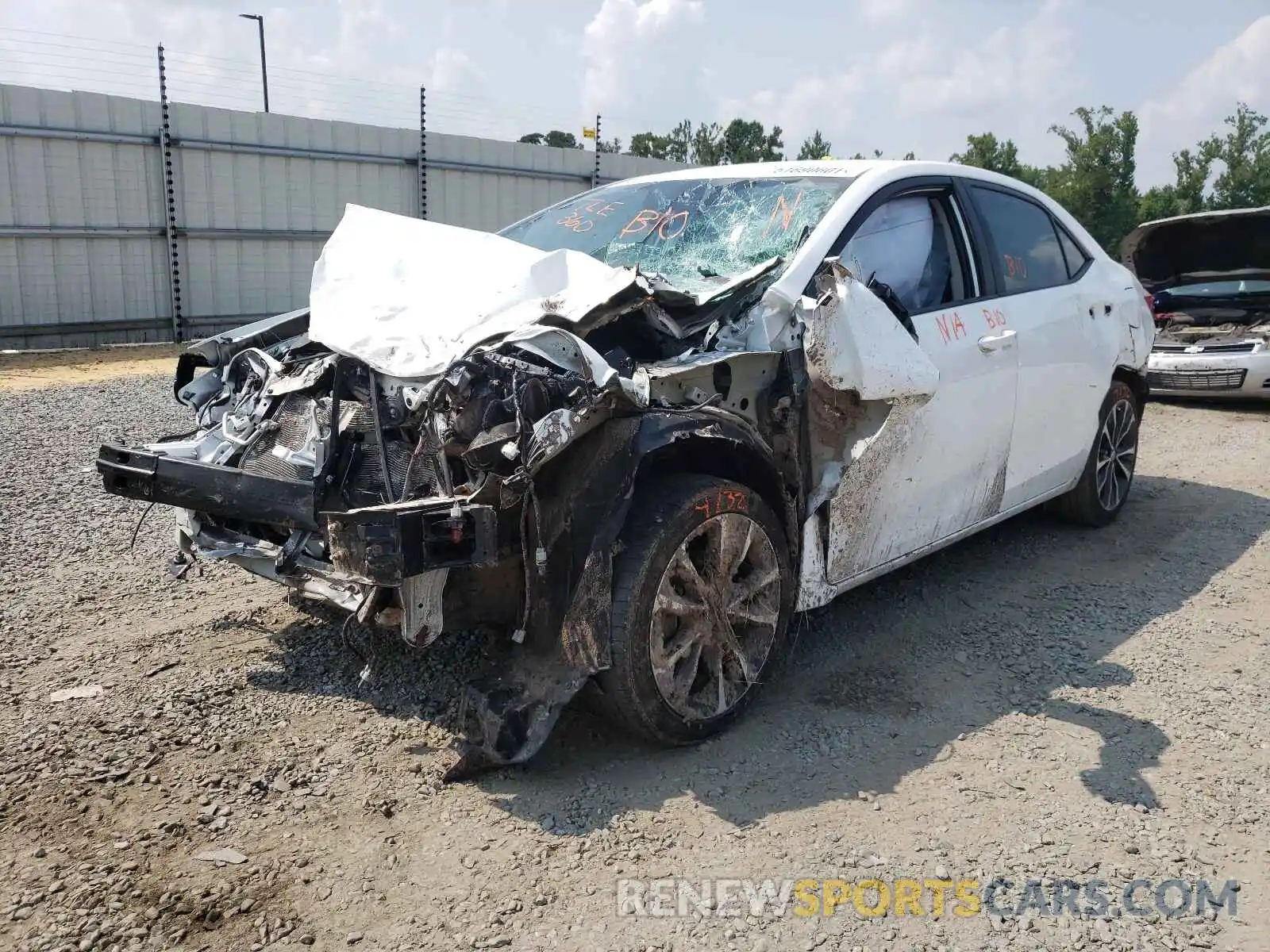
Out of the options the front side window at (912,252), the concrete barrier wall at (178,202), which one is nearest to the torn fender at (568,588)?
the front side window at (912,252)

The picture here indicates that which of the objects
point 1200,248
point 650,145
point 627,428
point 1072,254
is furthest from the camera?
point 650,145

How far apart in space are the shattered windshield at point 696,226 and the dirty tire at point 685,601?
88 cm

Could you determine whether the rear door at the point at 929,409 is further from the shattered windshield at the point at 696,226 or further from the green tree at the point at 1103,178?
the green tree at the point at 1103,178

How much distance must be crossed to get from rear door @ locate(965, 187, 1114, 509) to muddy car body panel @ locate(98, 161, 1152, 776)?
0.06 metres

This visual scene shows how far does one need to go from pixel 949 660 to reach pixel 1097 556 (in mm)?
1811

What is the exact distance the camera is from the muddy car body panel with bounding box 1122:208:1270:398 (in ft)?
32.4

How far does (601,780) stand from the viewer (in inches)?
127

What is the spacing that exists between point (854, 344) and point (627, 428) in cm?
94

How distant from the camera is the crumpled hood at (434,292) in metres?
3.30

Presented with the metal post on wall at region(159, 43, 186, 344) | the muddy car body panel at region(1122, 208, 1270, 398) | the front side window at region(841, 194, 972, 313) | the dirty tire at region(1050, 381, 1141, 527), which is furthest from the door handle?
the metal post on wall at region(159, 43, 186, 344)

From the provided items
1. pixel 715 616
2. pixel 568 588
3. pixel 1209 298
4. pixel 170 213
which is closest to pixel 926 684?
pixel 715 616

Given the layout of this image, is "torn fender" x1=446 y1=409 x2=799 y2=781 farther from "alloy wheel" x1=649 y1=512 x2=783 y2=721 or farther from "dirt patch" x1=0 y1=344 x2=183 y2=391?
"dirt patch" x1=0 y1=344 x2=183 y2=391

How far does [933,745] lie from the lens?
3.49 m

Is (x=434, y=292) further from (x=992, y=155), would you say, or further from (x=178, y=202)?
(x=992, y=155)
